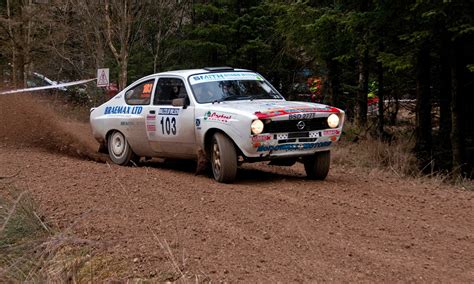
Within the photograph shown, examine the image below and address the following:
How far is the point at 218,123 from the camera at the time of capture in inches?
328

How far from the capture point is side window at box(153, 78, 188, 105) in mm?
9578

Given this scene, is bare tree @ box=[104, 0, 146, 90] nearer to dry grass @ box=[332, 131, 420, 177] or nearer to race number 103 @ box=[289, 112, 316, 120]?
dry grass @ box=[332, 131, 420, 177]

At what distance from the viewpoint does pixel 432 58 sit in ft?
52.4

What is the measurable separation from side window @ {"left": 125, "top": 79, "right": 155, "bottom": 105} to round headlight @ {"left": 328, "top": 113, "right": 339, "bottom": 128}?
325 cm

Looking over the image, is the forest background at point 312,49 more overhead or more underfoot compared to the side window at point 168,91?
more overhead

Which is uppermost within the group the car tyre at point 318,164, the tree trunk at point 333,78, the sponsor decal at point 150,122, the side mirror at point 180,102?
the tree trunk at point 333,78

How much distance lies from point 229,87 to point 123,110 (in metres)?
2.20

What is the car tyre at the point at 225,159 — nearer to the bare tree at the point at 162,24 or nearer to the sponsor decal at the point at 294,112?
the sponsor decal at the point at 294,112

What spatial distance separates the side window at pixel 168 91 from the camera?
9578mm

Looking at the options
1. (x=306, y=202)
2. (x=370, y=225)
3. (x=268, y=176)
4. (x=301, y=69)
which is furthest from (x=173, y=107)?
(x=301, y=69)

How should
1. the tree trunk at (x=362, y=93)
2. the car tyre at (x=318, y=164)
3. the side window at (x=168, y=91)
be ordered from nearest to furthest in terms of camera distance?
1. the car tyre at (x=318, y=164)
2. the side window at (x=168, y=91)
3. the tree trunk at (x=362, y=93)

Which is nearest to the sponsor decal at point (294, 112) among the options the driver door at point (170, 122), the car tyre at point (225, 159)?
the car tyre at point (225, 159)

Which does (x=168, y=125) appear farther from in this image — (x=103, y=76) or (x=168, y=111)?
(x=103, y=76)

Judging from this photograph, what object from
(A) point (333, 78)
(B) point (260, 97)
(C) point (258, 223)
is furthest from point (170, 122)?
(A) point (333, 78)
